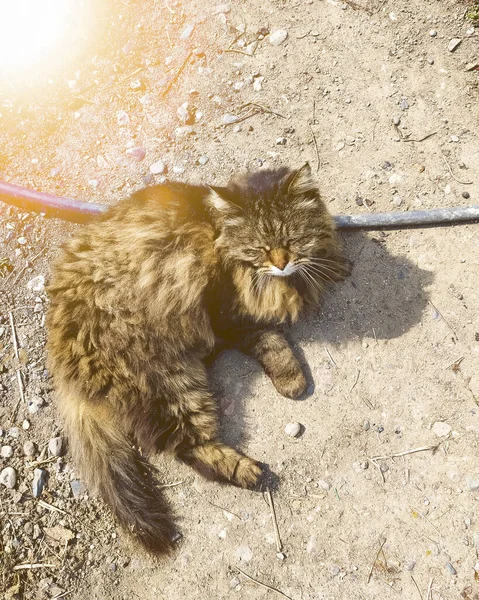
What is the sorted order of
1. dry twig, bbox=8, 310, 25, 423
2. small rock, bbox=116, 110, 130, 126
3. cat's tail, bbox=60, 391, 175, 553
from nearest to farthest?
cat's tail, bbox=60, 391, 175, 553
dry twig, bbox=8, 310, 25, 423
small rock, bbox=116, 110, 130, 126

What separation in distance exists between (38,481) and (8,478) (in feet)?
0.63

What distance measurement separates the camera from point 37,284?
10.8 feet

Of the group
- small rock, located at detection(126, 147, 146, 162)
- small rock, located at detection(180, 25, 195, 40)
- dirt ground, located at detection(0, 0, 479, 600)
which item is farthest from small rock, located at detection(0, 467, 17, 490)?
small rock, located at detection(180, 25, 195, 40)

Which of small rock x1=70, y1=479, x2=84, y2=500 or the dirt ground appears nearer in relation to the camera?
the dirt ground

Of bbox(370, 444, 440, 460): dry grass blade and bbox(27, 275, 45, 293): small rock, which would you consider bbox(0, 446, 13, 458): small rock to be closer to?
bbox(27, 275, 45, 293): small rock

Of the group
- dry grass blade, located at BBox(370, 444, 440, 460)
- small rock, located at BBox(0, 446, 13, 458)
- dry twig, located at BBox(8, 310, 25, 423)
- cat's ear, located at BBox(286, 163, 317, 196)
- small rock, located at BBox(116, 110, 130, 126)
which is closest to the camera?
cat's ear, located at BBox(286, 163, 317, 196)

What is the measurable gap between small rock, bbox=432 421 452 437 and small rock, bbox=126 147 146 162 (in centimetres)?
283

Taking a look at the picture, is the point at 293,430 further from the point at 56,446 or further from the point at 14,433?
the point at 14,433

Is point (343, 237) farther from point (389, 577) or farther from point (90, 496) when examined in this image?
point (90, 496)

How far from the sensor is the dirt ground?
2680 mm

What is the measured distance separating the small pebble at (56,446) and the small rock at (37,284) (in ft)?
3.50

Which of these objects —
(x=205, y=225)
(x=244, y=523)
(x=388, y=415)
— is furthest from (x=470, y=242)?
(x=244, y=523)

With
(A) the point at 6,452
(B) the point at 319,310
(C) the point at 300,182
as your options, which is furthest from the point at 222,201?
(A) the point at 6,452

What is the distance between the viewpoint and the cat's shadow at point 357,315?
3033mm
